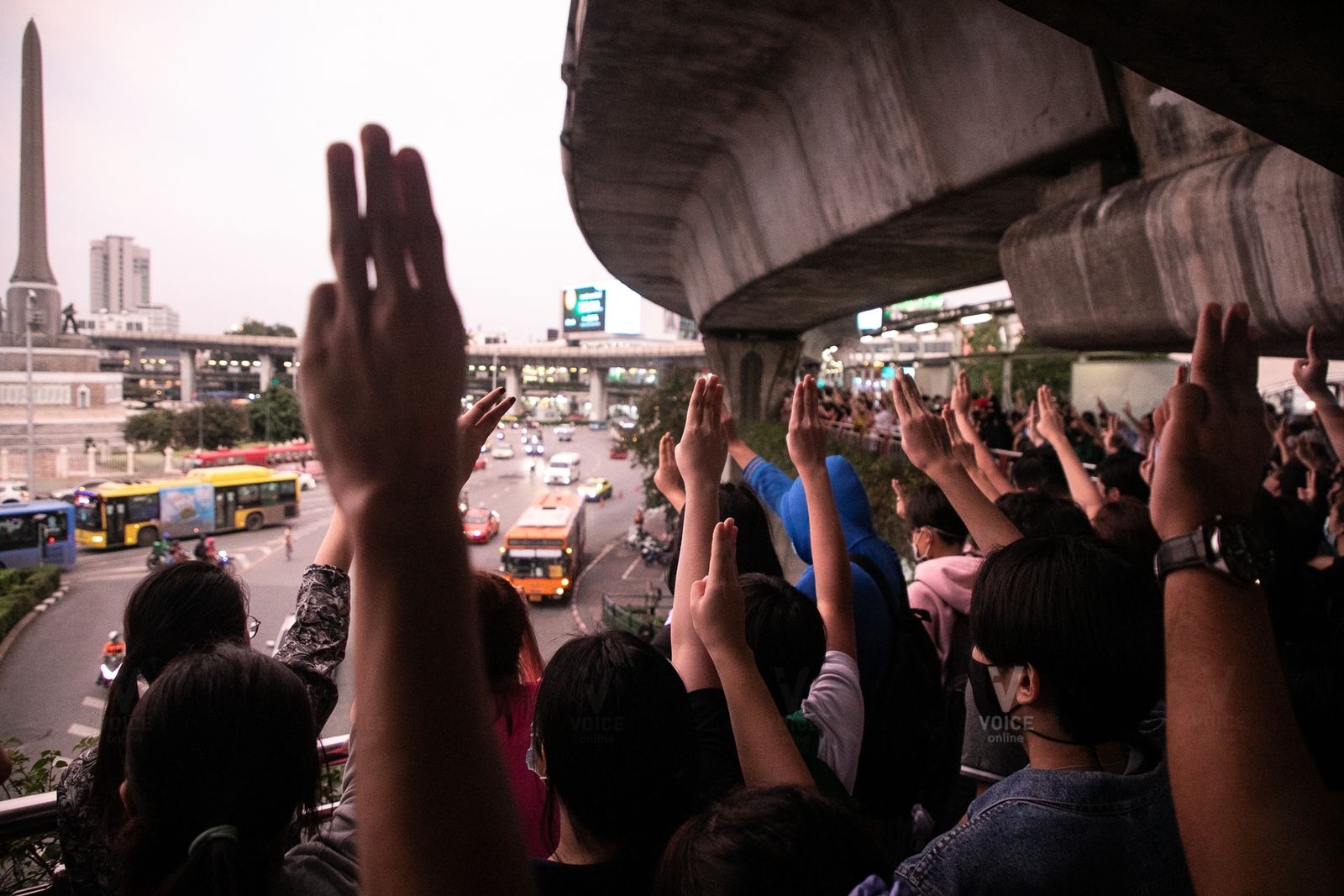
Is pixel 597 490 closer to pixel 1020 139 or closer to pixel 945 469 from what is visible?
pixel 1020 139

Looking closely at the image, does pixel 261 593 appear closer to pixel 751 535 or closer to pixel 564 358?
pixel 751 535

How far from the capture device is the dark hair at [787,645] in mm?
1922

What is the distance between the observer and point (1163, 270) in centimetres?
313

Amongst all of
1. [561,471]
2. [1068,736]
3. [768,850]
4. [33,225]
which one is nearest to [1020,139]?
[1068,736]

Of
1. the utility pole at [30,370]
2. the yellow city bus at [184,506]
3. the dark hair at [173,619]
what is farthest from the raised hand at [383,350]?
the utility pole at [30,370]

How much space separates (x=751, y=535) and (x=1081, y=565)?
151cm

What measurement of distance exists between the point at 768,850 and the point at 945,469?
1.88 meters

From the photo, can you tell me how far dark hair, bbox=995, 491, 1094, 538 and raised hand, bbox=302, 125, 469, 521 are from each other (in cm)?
261

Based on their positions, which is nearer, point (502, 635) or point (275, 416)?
point (502, 635)

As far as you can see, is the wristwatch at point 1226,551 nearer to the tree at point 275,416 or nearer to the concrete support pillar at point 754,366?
the concrete support pillar at point 754,366

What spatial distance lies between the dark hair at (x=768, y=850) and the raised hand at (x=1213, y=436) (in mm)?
701

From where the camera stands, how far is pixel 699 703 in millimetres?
1729

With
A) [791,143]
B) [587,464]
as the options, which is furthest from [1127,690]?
[587,464]

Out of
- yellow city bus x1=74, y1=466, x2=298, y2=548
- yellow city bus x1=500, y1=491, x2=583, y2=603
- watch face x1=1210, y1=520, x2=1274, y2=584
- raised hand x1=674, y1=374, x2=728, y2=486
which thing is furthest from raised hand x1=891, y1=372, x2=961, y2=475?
yellow city bus x1=74, y1=466, x2=298, y2=548
